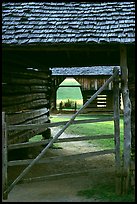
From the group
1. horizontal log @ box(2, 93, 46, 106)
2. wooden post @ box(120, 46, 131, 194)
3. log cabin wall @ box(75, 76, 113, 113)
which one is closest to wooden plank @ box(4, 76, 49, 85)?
horizontal log @ box(2, 93, 46, 106)

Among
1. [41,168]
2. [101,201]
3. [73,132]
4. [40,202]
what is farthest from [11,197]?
[73,132]

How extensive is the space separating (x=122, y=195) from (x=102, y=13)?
3748 mm

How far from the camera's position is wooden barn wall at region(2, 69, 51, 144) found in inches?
349

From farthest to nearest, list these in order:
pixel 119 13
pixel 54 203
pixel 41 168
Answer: pixel 41 168 < pixel 119 13 < pixel 54 203

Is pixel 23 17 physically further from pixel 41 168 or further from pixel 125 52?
pixel 41 168

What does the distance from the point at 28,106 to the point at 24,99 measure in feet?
1.73

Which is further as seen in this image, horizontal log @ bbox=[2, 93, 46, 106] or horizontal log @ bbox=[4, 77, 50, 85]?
horizontal log @ bbox=[4, 77, 50, 85]

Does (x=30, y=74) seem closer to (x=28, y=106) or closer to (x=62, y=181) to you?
(x=28, y=106)

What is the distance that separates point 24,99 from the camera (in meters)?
10.4

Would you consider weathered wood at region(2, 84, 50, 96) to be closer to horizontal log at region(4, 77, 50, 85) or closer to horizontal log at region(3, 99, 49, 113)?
horizontal log at region(4, 77, 50, 85)

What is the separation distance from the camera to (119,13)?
779 cm

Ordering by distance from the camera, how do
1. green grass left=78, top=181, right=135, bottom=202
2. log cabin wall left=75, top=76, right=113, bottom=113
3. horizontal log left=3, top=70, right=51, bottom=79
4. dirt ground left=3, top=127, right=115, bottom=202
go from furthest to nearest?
log cabin wall left=75, top=76, right=113, bottom=113, horizontal log left=3, top=70, right=51, bottom=79, dirt ground left=3, top=127, right=115, bottom=202, green grass left=78, top=181, right=135, bottom=202

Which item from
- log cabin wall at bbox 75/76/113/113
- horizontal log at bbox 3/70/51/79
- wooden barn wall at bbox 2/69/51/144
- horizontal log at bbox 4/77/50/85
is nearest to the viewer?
wooden barn wall at bbox 2/69/51/144

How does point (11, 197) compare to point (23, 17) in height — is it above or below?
below
